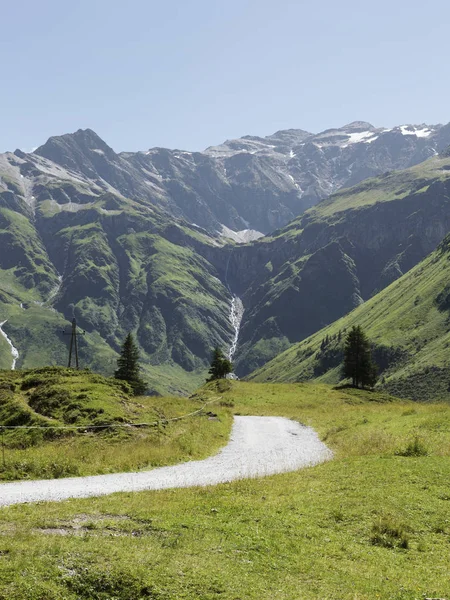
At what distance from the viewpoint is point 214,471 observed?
1073 inches

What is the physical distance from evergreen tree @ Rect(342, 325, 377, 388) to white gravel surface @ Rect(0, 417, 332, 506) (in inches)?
2631

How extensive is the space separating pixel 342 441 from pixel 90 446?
17923mm

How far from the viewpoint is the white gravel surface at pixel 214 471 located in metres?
21.0

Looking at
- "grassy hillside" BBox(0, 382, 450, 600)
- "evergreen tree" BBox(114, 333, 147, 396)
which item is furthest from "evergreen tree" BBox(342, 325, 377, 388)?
"grassy hillside" BBox(0, 382, 450, 600)

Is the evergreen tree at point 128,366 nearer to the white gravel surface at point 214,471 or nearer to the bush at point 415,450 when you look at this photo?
the white gravel surface at point 214,471

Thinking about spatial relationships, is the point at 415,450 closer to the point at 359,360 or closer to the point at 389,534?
the point at 389,534

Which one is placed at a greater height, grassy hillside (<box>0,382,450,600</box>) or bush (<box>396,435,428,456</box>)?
grassy hillside (<box>0,382,450,600</box>)

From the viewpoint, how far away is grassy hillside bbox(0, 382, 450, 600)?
11.1m

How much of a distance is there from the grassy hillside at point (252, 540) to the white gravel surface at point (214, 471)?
223cm

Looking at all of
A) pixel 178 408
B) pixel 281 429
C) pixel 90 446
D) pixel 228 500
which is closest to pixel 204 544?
pixel 228 500

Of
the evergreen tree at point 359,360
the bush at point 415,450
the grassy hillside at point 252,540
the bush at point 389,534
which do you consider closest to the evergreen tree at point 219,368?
the evergreen tree at point 359,360

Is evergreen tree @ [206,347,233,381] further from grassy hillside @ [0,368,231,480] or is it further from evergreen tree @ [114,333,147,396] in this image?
grassy hillside @ [0,368,231,480]

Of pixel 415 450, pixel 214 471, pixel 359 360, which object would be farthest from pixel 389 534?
pixel 359 360

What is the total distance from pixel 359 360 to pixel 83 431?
85.6 m
